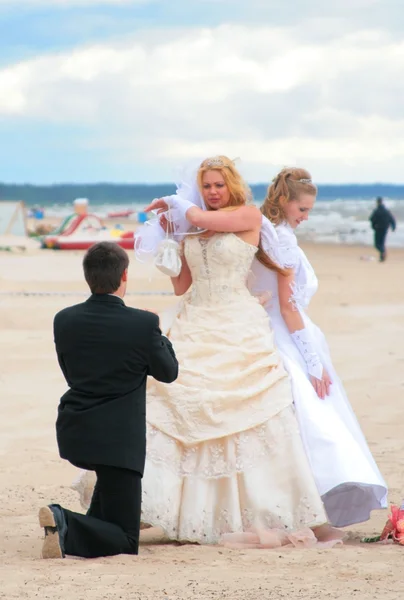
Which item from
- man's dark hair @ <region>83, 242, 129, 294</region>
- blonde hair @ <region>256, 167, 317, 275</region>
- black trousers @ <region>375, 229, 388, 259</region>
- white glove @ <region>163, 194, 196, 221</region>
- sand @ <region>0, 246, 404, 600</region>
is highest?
black trousers @ <region>375, 229, 388, 259</region>

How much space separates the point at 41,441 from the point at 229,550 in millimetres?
2868

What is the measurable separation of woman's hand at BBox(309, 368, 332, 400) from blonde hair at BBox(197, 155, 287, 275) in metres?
0.56

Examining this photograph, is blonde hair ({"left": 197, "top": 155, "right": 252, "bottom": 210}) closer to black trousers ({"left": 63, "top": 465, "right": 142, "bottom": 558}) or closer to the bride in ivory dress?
the bride in ivory dress

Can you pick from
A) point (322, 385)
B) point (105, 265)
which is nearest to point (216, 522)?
point (322, 385)

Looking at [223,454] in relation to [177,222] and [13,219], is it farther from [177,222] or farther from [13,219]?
[13,219]

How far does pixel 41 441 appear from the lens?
741 centimetres

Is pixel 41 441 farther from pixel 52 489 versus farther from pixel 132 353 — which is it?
pixel 132 353

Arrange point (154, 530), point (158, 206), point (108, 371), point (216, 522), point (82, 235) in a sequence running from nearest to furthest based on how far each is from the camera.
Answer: point (108, 371) → point (216, 522) → point (154, 530) → point (158, 206) → point (82, 235)

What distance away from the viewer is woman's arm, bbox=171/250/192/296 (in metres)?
5.53

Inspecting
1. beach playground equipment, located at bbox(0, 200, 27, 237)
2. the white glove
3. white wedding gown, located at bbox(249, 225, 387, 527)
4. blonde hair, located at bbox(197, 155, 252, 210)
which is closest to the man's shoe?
white wedding gown, located at bbox(249, 225, 387, 527)

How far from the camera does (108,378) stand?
4.36 m

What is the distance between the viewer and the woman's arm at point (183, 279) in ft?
18.1

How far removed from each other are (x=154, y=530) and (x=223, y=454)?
0.52m

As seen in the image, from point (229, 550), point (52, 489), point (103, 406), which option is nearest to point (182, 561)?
point (229, 550)
